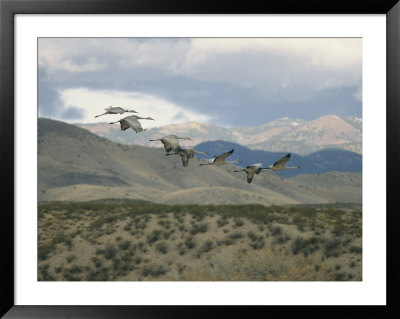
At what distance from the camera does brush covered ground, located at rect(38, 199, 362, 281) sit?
45.5 feet

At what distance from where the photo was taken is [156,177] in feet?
237

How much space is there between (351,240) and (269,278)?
433 centimetres

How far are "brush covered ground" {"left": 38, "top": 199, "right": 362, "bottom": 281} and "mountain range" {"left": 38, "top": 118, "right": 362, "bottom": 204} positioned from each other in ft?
123

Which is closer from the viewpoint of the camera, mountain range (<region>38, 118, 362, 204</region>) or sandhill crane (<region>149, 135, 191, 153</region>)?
sandhill crane (<region>149, 135, 191, 153</region>)

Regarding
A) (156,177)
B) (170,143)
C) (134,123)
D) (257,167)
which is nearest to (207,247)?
(257,167)

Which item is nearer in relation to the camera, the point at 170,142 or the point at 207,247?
the point at 170,142

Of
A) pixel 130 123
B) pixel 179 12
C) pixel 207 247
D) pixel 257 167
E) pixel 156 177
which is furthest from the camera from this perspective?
pixel 156 177

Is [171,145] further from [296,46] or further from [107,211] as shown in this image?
[296,46]

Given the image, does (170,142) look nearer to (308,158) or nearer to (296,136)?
(308,158)

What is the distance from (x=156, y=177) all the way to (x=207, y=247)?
184 ft

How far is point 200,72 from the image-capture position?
7281 cm

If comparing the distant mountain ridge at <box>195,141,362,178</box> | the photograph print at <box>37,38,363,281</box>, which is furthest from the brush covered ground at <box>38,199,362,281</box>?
the distant mountain ridge at <box>195,141,362,178</box>

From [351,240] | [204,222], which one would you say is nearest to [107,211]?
[204,222]

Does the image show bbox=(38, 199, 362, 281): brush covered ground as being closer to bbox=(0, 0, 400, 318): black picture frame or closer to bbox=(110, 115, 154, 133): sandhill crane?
bbox=(0, 0, 400, 318): black picture frame
